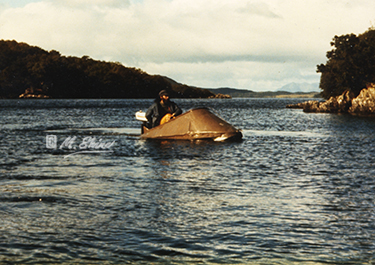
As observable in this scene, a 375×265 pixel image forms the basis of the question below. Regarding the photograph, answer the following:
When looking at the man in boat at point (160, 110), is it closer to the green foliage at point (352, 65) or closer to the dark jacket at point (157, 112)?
the dark jacket at point (157, 112)

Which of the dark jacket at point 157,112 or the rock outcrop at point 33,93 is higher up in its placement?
the rock outcrop at point 33,93

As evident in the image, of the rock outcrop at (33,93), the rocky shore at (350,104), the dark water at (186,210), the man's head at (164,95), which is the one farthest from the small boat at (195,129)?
the rock outcrop at (33,93)

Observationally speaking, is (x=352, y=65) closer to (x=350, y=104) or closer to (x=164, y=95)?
(x=350, y=104)

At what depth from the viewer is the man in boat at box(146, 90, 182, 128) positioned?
26911 mm

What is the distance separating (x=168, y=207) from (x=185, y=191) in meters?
1.99

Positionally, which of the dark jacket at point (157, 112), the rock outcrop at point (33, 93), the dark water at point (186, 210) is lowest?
the dark water at point (186, 210)

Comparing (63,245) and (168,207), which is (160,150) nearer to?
(168,207)

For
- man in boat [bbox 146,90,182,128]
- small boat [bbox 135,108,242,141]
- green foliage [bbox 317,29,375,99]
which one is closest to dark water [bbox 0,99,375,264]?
small boat [bbox 135,108,242,141]

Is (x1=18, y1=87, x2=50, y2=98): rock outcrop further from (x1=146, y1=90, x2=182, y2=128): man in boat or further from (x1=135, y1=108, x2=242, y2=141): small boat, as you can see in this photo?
(x1=135, y1=108, x2=242, y2=141): small boat

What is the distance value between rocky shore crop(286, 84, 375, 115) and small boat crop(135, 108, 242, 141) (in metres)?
52.6

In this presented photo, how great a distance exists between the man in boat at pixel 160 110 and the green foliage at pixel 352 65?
57.4 m

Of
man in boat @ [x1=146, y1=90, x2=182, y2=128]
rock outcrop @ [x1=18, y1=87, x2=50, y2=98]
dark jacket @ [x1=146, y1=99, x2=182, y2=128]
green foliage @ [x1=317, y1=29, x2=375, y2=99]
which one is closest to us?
man in boat @ [x1=146, y1=90, x2=182, y2=128]

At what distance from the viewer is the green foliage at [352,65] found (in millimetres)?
77506

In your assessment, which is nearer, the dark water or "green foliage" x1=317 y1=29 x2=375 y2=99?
the dark water
